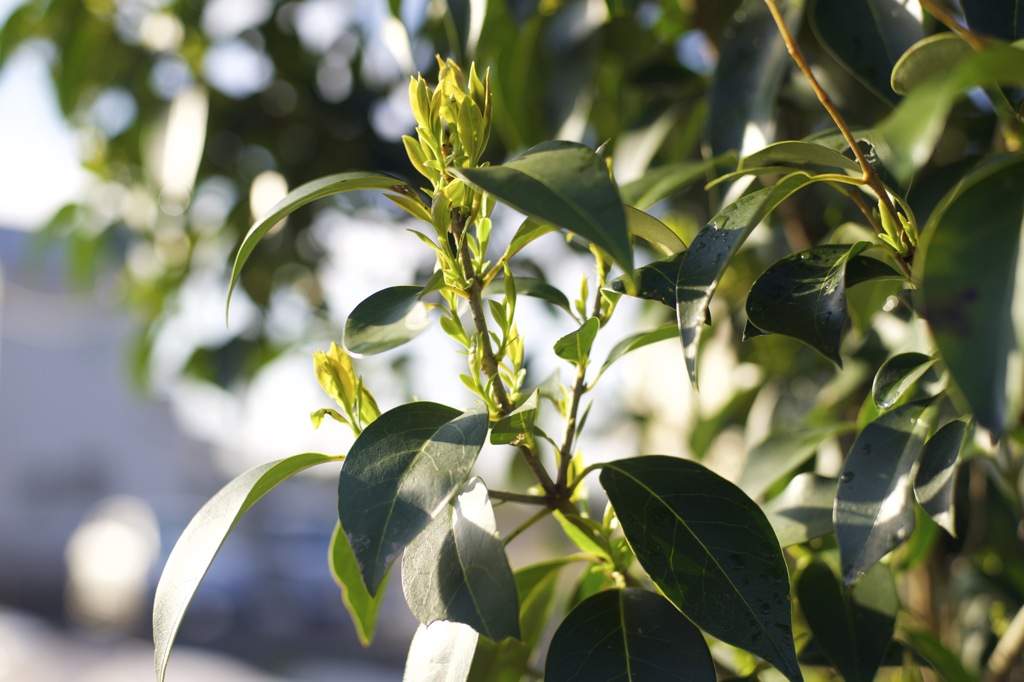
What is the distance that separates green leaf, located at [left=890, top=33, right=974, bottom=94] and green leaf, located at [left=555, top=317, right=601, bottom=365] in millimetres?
141

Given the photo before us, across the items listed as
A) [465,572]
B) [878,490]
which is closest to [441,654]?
[465,572]

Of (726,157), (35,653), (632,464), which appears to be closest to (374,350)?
(632,464)

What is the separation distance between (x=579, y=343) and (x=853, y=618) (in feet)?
0.66

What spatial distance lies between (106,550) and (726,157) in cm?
605

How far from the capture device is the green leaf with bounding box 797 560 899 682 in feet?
1.29

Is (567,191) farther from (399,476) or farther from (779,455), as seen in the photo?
(779,455)

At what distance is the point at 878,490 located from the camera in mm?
333

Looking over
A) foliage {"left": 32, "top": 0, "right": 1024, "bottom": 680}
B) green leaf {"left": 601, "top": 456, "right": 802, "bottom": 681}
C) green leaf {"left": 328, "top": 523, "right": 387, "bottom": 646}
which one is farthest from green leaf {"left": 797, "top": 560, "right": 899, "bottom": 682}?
green leaf {"left": 328, "top": 523, "right": 387, "bottom": 646}

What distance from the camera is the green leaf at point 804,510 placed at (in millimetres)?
406

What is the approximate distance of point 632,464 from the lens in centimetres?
36

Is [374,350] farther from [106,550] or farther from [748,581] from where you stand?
[106,550]

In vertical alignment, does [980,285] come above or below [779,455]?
above

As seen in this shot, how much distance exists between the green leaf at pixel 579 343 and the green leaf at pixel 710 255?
4 centimetres

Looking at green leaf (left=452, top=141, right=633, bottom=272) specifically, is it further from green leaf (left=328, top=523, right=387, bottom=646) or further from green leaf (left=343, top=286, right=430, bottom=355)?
green leaf (left=328, top=523, right=387, bottom=646)
